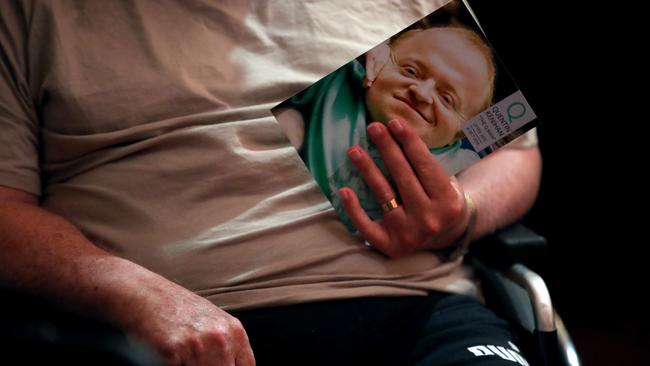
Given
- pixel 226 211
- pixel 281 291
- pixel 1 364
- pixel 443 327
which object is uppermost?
pixel 1 364

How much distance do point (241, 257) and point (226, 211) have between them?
0.22 feet

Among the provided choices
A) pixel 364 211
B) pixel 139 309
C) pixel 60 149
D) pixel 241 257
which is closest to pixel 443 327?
pixel 364 211

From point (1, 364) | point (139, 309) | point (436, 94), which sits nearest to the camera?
→ point (1, 364)

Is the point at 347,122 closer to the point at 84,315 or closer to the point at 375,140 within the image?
the point at 375,140

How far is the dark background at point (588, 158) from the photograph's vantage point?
1.38 meters

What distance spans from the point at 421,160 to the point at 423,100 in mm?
79

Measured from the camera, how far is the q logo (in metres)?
0.91

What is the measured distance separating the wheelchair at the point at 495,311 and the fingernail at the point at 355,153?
268mm

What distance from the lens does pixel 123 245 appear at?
0.96m

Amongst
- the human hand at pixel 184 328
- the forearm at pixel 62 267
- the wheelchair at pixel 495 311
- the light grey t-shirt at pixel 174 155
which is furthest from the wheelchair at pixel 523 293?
the forearm at pixel 62 267

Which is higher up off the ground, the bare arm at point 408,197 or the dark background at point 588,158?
the bare arm at point 408,197

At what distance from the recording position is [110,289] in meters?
0.82

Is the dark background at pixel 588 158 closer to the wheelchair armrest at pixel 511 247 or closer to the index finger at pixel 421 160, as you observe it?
the wheelchair armrest at pixel 511 247

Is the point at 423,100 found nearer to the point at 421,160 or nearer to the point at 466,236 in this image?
the point at 421,160
